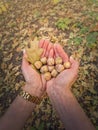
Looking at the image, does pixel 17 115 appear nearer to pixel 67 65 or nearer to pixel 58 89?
pixel 58 89

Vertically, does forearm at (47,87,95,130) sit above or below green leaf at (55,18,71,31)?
above

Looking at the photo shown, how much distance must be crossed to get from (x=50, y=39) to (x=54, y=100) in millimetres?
2365

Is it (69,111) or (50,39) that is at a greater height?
(69,111)

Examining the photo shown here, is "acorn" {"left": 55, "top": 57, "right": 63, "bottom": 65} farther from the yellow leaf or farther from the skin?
the yellow leaf

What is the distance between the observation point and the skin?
9.34 ft

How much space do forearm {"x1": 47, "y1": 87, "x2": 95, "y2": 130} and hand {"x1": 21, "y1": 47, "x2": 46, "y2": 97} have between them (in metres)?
0.15

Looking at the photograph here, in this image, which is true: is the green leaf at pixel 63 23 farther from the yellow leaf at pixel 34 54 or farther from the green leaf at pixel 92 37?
the yellow leaf at pixel 34 54

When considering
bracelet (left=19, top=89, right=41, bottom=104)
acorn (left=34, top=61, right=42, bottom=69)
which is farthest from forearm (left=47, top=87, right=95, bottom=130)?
acorn (left=34, top=61, right=42, bottom=69)

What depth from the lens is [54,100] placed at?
124 inches

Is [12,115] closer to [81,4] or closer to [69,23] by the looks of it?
[69,23]


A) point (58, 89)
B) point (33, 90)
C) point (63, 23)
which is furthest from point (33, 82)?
point (63, 23)

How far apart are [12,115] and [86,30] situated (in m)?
3.28

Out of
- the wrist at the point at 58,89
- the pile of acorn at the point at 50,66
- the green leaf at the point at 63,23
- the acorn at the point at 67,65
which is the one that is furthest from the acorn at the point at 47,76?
the green leaf at the point at 63,23

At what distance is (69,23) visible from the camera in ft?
19.3
